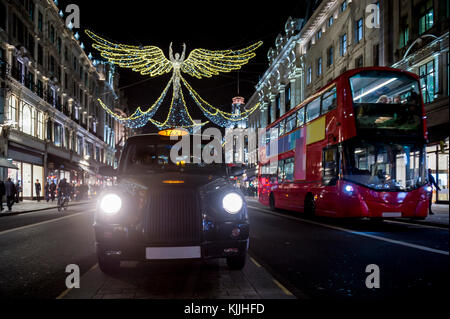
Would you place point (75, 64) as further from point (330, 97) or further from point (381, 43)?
point (330, 97)

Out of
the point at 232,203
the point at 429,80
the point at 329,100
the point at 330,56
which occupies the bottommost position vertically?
the point at 232,203

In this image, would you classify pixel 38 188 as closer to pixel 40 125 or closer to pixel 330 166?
pixel 40 125

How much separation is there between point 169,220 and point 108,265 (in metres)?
1.15

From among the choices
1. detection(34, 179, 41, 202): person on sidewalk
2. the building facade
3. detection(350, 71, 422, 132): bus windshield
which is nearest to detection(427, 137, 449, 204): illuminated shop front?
detection(350, 71, 422, 132): bus windshield

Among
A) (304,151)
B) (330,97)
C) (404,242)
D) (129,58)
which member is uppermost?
(129,58)

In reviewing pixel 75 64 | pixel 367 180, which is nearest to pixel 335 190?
pixel 367 180

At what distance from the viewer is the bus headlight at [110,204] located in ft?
15.3

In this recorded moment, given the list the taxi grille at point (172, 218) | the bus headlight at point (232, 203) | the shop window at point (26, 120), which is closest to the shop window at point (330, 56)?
the shop window at point (26, 120)

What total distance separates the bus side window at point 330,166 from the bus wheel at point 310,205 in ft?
4.15

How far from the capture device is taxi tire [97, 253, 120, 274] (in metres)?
4.93

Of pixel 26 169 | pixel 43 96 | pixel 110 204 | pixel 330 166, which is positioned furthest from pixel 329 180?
pixel 43 96

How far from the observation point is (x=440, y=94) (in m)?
19.2

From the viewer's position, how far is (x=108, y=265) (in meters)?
4.99
